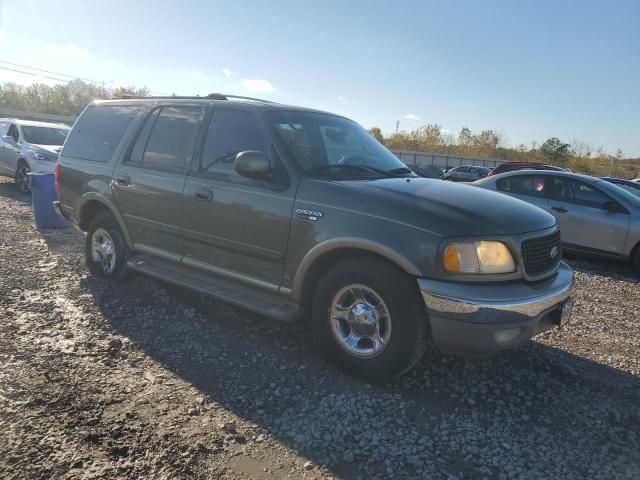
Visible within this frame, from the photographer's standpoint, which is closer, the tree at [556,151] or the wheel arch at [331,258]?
the wheel arch at [331,258]

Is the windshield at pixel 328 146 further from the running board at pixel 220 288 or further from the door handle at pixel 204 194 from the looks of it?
the running board at pixel 220 288

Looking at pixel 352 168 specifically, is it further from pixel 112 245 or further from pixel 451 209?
pixel 112 245

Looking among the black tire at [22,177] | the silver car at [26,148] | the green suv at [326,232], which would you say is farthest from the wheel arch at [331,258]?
the black tire at [22,177]

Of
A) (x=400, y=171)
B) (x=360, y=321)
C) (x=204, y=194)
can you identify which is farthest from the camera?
(x=400, y=171)

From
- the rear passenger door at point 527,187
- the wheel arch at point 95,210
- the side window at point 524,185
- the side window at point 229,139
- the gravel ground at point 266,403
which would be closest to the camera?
the gravel ground at point 266,403

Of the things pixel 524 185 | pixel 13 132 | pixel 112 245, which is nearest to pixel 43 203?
pixel 112 245

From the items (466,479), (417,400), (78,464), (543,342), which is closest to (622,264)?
(543,342)

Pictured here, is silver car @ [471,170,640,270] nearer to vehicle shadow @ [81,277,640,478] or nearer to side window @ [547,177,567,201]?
side window @ [547,177,567,201]

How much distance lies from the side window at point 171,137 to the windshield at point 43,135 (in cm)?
860

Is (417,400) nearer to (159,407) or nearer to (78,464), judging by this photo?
(159,407)

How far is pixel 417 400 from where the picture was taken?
3299 millimetres

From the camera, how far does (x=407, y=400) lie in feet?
10.8

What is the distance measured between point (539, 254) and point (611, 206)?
17.3ft

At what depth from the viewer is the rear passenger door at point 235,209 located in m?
3.73
